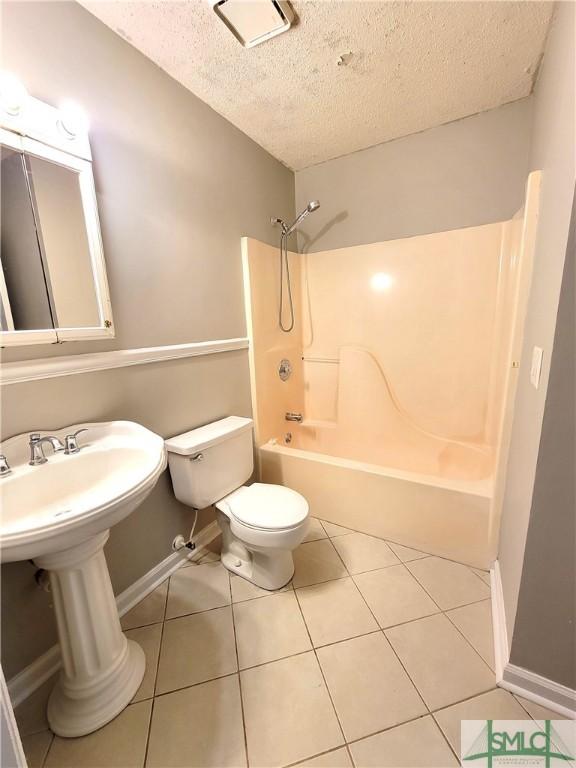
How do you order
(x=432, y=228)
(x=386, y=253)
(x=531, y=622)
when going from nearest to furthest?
(x=531, y=622) < (x=432, y=228) < (x=386, y=253)

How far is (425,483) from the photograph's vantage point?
152cm

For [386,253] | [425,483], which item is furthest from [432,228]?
[425,483]

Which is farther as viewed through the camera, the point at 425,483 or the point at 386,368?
the point at 386,368

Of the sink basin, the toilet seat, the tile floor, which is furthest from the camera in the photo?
the toilet seat

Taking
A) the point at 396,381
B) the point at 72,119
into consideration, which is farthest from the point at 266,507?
the point at 72,119

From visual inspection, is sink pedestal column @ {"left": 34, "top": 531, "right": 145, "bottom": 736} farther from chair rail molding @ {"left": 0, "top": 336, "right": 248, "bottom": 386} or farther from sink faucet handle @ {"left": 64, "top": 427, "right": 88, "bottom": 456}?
chair rail molding @ {"left": 0, "top": 336, "right": 248, "bottom": 386}

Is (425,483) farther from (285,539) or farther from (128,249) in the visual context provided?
(128,249)

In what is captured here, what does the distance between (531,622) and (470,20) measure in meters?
2.07

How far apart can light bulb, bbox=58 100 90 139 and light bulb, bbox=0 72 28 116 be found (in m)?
0.11

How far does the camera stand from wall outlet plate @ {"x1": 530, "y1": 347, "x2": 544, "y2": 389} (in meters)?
0.93

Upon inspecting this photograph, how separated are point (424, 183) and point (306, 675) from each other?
2.47 meters

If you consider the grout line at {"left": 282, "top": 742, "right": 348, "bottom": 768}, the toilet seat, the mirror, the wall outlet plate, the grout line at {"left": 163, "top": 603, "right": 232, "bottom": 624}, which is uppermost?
the mirror

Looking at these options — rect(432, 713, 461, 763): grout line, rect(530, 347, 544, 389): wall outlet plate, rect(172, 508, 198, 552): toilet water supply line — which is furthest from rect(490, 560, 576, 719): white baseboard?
rect(172, 508, 198, 552): toilet water supply line

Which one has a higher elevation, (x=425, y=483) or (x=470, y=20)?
(x=470, y=20)
